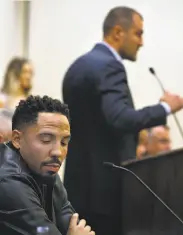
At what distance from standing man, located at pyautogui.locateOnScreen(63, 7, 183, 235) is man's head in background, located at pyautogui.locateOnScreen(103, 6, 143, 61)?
11 centimetres

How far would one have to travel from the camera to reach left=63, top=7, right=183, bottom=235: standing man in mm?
3072

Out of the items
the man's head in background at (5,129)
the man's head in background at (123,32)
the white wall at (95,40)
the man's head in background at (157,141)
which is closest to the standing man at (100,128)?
the man's head in background at (123,32)

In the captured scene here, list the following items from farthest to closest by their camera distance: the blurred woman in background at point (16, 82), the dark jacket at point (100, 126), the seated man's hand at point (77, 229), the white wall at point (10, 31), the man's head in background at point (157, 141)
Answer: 1. the white wall at point (10, 31)
2. the man's head in background at point (157, 141)
3. the blurred woman in background at point (16, 82)
4. the dark jacket at point (100, 126)
5. the seated man's hand at point (77, 229)

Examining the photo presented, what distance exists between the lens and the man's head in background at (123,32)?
3291 mm

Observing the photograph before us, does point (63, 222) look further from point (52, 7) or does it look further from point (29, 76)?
point (52, 7)

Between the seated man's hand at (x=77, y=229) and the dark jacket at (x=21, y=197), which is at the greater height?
the dark jacket at (x=21, y=197)

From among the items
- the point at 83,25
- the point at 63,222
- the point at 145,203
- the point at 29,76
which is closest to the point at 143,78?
the point at 83,25

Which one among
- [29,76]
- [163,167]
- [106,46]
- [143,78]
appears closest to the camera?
[163,167]

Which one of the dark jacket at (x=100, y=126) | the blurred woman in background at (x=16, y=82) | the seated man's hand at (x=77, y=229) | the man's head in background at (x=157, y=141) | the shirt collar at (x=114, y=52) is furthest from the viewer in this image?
the man's head in background at (x=157, y=141)

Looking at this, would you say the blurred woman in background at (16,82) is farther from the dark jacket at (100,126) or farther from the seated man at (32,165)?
the seated man at (32,165)

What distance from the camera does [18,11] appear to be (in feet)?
A: 18.2

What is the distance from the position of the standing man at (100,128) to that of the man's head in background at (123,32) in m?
0.11

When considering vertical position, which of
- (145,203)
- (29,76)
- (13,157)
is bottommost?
(145,203)

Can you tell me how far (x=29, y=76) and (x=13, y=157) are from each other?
236 centimetres
